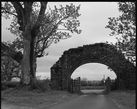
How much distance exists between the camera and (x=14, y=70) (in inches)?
2429

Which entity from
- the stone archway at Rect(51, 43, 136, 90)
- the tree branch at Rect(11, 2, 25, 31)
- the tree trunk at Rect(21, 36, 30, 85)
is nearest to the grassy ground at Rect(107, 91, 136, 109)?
the tree trunk at Rect(21, 36, 30, 85)

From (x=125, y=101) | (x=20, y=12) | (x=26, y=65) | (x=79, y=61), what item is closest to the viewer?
(x=125, y=101)

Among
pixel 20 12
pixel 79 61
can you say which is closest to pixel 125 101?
pixel 20 12

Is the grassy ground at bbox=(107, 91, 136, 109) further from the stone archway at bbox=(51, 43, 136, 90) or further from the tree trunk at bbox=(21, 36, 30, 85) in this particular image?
the stone archway at bbox=(51, 43, 136, 90)

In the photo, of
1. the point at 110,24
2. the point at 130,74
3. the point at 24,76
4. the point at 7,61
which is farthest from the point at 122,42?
the point at 7,61

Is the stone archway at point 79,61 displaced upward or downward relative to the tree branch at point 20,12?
downward

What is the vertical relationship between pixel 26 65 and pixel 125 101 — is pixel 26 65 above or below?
above

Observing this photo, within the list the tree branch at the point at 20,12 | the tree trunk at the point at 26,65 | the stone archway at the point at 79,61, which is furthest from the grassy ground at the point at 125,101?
the stone archway at the point at 79,61

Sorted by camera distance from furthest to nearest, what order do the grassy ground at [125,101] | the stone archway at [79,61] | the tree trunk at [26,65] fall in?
the stone archway at [79,61], the tree trunk at [26,65], the grassy ground at [125,101]

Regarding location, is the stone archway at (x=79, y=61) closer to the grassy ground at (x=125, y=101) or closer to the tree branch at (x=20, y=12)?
the grassy ground at (x=125, y=101)

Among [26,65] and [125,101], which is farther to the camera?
[26,65]

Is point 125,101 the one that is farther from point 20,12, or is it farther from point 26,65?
point 20,12

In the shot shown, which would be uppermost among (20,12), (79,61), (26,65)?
(20,12)

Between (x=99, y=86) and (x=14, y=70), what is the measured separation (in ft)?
51.2
